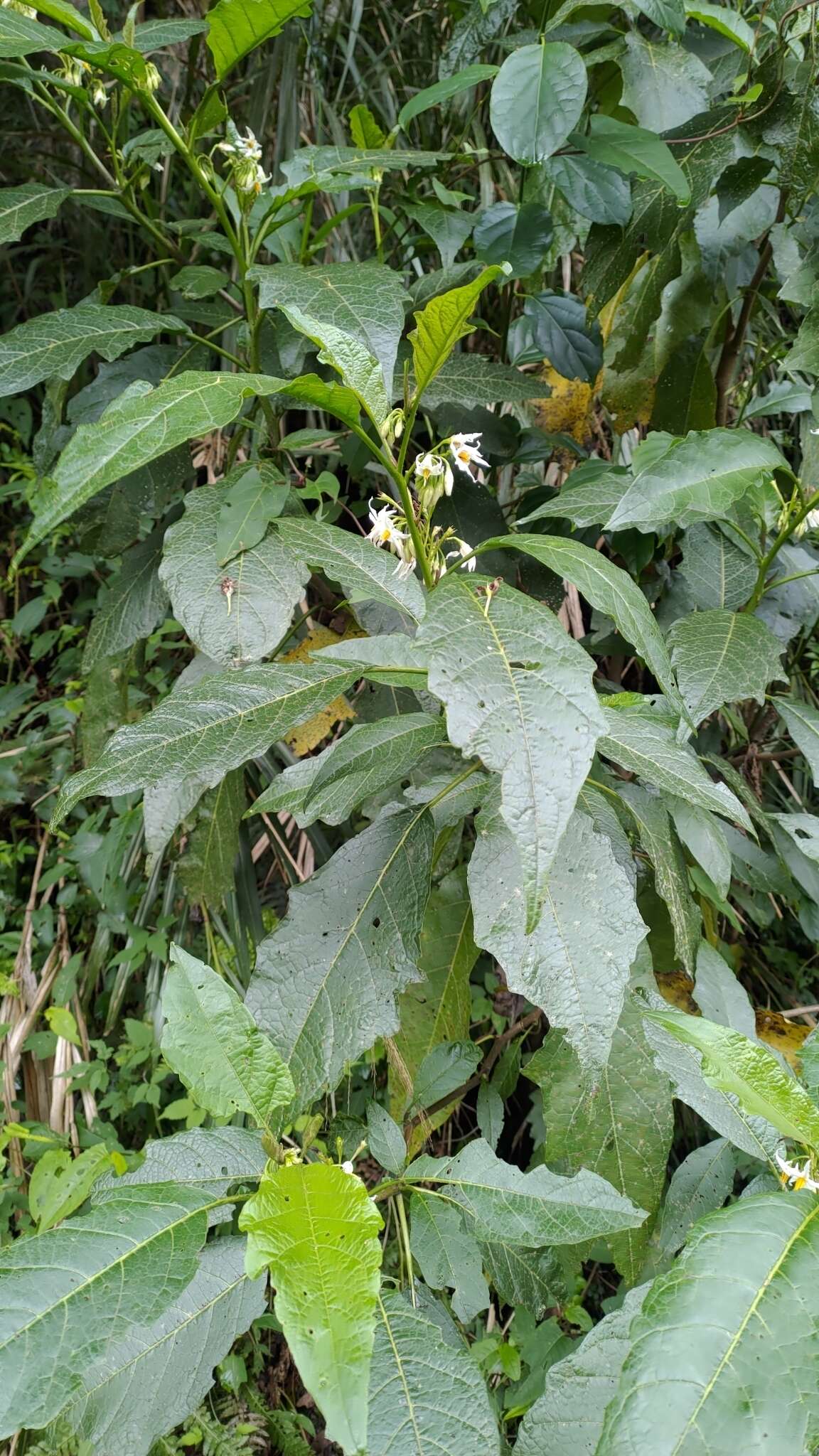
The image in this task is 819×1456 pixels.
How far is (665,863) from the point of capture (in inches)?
28.0

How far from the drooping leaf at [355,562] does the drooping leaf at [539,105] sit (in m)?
0.40

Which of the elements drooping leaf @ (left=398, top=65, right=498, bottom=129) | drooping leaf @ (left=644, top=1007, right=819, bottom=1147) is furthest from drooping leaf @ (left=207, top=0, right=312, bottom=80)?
drooping leaf @ (left=644, top=1007, right=819, bottom=1147)

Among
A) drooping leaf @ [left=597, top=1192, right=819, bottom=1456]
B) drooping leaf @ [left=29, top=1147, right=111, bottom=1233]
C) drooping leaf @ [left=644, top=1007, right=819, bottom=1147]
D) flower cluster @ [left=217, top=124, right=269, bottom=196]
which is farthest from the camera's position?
drooping leaf @ [left=29, top=1147, right=111, bottom=1233]

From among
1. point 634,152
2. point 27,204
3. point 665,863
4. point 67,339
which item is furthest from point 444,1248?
point 27,204

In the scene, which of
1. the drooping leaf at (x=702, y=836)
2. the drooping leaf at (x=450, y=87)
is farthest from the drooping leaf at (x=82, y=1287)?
the drooping leaf at (x=450, y=87)

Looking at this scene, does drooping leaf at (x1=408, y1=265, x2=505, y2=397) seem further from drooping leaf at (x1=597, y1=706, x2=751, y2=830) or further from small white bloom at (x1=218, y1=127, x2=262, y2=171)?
small white bloom at (x1=218, y1=127, x2=262, y2=171)

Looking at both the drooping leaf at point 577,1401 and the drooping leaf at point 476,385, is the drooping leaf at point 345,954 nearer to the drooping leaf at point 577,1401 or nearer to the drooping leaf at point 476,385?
the drooping leaf at point 577,1401

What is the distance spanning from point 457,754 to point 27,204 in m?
0.69

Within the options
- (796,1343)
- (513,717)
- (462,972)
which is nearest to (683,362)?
(462,972)

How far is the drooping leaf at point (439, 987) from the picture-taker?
0.83m

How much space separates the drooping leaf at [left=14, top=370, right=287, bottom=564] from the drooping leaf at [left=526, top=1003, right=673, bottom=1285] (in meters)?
0.49

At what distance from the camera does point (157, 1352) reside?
21.8 inches

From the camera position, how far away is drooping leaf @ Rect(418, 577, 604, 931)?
393 mm

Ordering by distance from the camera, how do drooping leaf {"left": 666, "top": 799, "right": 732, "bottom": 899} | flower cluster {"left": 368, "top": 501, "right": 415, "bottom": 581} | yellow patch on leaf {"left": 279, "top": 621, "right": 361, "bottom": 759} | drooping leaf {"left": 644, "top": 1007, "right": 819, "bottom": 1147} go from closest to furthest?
drooping leaf {"left": 644, "top": 1007, "right": 819, "bottom": 1147} < flower cluster {"left": 368, "top": 501, "right": 415, "bottom": 581} < drooping leaf {"left": 666, "top": 799, "right": 732, "bottom": 899} < yellow patch on leaf {"left": 279, "top": 621, "right": 361, "bottom": 759}
